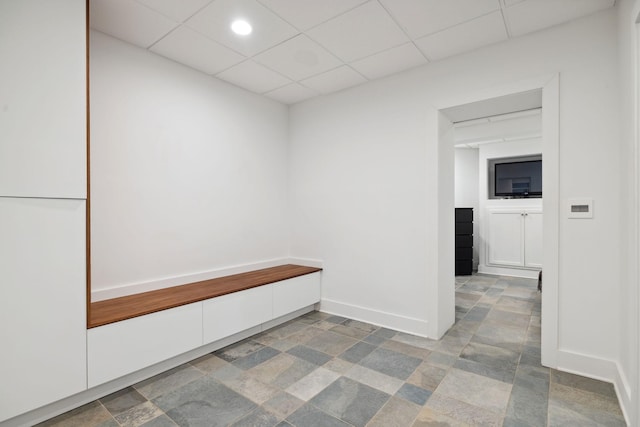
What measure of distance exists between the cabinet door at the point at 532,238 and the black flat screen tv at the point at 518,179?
0.41 meters

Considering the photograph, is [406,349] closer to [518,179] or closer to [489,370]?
[489,370]

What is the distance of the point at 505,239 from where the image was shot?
19.7ft

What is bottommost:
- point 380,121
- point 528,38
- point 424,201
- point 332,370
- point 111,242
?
point 332,370

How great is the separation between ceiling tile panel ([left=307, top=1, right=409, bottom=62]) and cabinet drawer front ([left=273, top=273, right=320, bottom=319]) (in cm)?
236

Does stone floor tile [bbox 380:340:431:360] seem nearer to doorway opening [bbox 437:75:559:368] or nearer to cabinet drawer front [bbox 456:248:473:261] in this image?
doorway opening [bbox 437:75:559:368]

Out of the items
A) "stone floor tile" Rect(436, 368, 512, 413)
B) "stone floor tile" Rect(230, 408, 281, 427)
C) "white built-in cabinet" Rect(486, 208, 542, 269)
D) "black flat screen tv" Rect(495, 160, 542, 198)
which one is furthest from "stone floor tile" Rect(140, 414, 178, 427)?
"black flat screen tv" Rect(495, 160, 542, 198)

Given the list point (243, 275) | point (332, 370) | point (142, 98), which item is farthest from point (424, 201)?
point (142, 98)

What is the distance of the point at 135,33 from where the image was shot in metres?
2.52

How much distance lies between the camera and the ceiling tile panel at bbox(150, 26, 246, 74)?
8.43ft

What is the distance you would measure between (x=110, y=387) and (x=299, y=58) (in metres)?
3.03

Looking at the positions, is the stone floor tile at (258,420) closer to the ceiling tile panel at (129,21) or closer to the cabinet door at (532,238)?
the ceiling tile panel at (129,21)

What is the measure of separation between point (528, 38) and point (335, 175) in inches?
85.6

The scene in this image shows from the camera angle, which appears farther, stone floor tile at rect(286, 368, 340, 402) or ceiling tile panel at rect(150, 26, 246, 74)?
ceiling tile panel at rect(150, 26, 246, 74)

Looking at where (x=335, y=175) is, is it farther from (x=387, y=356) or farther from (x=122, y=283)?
(x=122, y=283)
